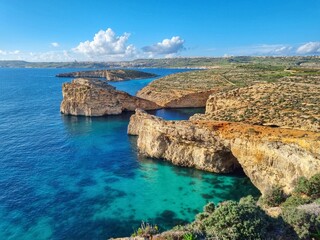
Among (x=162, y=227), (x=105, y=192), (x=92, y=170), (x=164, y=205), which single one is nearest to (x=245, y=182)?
(x=164, y=205)

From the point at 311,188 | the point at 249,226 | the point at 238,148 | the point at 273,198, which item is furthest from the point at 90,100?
the point at 249,226

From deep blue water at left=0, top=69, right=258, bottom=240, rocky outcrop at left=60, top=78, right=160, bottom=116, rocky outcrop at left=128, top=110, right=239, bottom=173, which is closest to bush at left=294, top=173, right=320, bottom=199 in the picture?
deep blue water at left=0, top=69, right=258, bottom=240

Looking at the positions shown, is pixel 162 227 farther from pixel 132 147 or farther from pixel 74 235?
pixel 132 147

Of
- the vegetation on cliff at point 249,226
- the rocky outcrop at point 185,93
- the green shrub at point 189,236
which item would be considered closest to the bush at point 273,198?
the vegetation on cliff at point 249,226

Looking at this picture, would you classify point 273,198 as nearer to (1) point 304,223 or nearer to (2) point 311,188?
(2) point 311,188

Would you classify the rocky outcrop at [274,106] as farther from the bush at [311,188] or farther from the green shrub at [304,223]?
the green shrub at [304,223]
